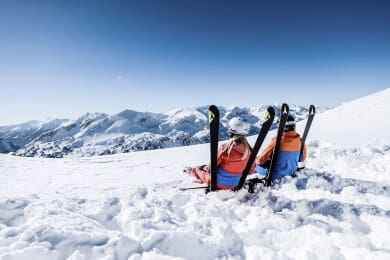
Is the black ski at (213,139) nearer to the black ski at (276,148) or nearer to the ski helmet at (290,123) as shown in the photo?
the black ski at (276,148)

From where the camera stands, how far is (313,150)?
12.0m

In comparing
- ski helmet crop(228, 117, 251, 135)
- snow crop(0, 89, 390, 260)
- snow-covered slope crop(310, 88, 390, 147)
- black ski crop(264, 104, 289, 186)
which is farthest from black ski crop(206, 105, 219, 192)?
snow-covered slope crop(310, 88, 390, 147)

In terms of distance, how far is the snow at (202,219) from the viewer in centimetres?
404

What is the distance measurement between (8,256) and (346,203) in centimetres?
579

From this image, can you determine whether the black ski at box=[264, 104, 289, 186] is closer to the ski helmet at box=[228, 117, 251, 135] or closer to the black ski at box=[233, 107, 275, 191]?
the black ski at box=[233, 107, 275, 191]

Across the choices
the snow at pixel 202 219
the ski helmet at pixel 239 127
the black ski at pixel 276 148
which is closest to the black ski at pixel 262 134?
the ski helmet at pixel 239 127

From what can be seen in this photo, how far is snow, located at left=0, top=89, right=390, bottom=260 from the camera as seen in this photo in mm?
4035

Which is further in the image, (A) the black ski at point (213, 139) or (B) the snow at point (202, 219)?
(A) the black ski at point (213, 139)

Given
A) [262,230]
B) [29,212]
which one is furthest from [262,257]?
[29,212]

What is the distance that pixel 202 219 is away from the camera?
523 centimetres

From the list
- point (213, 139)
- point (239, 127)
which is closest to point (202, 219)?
point (213, 139)

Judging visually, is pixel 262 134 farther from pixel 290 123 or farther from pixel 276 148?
pixel 290 123

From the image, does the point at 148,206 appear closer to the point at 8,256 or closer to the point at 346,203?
the point at 8,256

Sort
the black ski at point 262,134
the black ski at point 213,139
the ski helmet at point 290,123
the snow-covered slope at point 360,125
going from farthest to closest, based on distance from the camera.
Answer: the snow-covered slope at point 360,125 < the ski helmet at point 290,123 < the black ski at point 262,134 < the black ski at point 213,139
